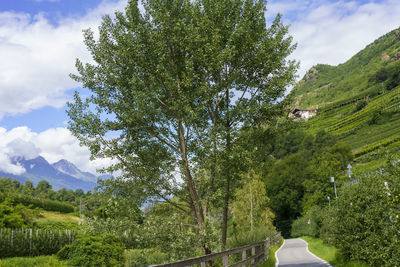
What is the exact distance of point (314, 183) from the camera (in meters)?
77.7

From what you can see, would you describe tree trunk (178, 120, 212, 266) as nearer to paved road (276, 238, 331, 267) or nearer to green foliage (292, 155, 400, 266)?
green foliage (292, 155, 400, 266)

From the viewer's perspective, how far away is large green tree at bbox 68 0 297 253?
489 inches

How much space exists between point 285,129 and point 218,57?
421 cm

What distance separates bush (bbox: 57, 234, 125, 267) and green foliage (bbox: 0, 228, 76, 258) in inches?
697

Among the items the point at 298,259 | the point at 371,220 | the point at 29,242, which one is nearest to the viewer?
the point at 371,220

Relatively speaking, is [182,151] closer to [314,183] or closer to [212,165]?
[212,165]

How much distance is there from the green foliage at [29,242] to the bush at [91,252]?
1770 cm

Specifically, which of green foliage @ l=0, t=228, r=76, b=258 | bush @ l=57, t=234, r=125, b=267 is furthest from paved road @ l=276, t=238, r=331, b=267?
green foliage @ l=0, t=228, r=76, b=258

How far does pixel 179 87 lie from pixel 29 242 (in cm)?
3502

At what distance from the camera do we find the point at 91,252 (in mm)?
22594

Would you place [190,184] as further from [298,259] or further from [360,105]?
[360,105]

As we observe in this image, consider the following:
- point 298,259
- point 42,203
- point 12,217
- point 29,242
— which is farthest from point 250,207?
point 42,203

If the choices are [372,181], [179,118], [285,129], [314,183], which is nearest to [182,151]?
[179,118]

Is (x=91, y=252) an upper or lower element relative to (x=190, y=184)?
lower
